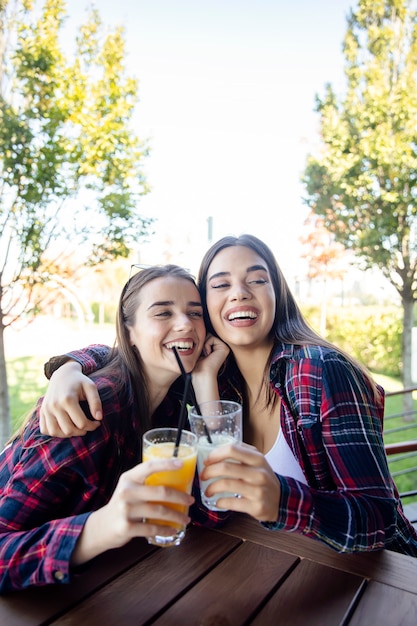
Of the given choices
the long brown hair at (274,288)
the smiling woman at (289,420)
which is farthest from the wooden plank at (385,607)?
the long brown hair at (274,288)

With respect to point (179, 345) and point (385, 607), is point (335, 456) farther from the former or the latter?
point (179, 345)

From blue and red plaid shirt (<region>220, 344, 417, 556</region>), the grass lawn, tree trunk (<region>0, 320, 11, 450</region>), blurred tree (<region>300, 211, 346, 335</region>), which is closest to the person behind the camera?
blue and red plaid shirt (<region>220, 344, 417, 556</region>)

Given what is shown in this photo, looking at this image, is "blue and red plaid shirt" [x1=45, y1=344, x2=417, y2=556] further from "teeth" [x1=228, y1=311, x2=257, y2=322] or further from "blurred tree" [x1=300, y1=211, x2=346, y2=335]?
"blurred tree" [x1=300, y1=211, x2=346, y2=335]

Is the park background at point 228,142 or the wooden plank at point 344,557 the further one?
the park background at point 228,142

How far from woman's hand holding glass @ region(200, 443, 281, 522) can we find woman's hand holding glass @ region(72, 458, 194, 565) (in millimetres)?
Answer: 92

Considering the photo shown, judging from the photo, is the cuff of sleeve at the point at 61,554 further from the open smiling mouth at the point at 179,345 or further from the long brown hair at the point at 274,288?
the long brown hair at the point at 274,288

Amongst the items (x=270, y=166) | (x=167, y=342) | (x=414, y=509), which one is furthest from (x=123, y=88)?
(x=270, y=166)

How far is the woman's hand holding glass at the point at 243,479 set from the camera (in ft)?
3.78

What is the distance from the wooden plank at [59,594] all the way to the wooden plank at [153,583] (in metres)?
0.03

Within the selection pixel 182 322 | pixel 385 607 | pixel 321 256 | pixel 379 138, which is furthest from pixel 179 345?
pixel 321 256

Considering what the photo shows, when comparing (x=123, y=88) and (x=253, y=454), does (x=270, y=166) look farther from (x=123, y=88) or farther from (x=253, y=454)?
(x=253, y=454)

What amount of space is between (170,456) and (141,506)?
15 cm

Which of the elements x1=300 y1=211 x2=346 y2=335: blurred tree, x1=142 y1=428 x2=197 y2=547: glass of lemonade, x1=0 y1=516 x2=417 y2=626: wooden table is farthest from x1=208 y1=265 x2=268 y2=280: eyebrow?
x1=300 y1=211 x2=346 y2=335: blurred tree

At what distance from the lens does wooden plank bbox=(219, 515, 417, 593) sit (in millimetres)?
1289
